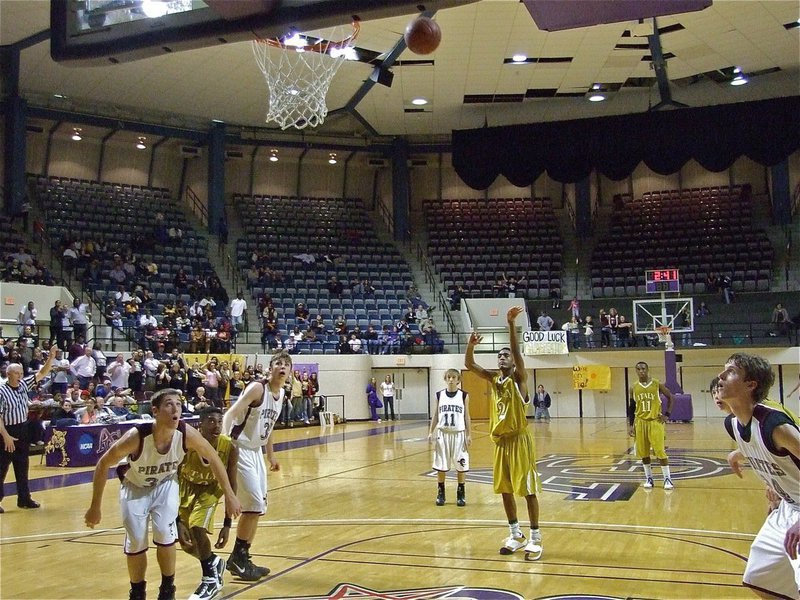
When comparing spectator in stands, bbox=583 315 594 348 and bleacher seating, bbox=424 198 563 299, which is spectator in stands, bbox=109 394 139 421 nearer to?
spectator in stands, bbox=583 315 594 348

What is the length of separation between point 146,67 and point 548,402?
17348 millimetres

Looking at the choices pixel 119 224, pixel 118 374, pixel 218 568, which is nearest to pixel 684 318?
pixel 118 374

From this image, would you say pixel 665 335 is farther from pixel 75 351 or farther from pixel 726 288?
pixel 75 351

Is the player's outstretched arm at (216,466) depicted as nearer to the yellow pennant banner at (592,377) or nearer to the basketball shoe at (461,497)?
the basketball shoe at (461,497)

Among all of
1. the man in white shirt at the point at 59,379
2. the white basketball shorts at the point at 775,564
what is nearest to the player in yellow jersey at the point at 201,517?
the white basketball shorts at the point at 775,564

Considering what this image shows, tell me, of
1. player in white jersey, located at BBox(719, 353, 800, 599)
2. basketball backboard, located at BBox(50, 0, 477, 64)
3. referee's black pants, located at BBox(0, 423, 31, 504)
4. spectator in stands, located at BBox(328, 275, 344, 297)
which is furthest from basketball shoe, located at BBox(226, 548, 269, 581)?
spectator in stands, located at BBox(328, 275, 344, 297)

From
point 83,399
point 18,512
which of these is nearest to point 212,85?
point 83,399

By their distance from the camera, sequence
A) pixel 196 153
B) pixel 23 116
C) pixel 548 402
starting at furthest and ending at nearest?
pixel 196 153, pixel 548 402, pixel 23 116

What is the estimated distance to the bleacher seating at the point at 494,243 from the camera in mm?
30641

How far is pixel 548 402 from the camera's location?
2770 cm

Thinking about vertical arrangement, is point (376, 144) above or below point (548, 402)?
above

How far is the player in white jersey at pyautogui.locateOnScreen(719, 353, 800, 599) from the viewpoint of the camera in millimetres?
3734

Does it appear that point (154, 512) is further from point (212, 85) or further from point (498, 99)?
point (498, 99)

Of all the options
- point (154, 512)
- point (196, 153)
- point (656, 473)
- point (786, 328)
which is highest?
point (196, 153)
